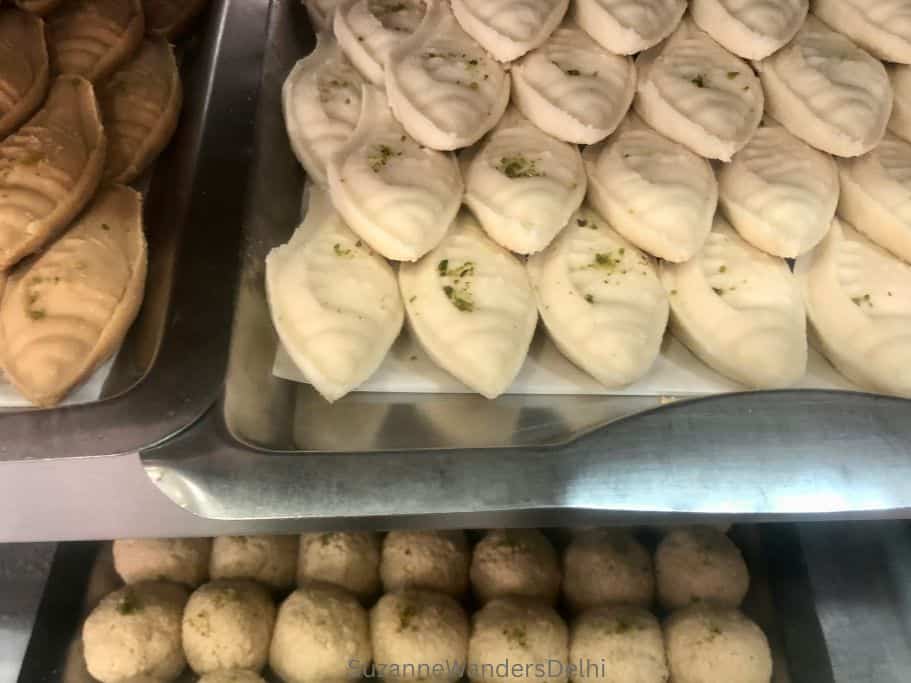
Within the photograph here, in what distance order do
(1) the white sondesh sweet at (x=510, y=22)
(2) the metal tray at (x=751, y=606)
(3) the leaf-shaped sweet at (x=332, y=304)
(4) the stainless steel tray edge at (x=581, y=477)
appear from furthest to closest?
1. (2) the metal tray at (x=751, y=606)
2. (1) the white sondesh sweet at (x=510, y=22)
3. (3) the leaf-shaped sweet at (x=332, y=304)
4. (4) the stainless steel tray edge at (x=581, y=477)

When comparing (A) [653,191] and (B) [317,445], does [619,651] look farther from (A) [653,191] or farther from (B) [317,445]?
(A) [653,191]

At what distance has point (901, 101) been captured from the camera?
44.4 inches

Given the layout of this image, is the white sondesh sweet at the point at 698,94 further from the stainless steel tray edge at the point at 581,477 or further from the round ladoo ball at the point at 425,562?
the round ladoo ball at the point at 425,562

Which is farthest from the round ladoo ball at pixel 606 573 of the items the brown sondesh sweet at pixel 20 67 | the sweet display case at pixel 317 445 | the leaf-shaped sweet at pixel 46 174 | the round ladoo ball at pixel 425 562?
the brown sondesh sweet at pixel 20 67

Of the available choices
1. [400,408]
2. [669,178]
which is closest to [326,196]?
[400,408]

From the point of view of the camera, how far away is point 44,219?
942 millimetres

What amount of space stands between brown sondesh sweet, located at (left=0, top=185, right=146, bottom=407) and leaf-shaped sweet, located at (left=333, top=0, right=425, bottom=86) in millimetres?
401

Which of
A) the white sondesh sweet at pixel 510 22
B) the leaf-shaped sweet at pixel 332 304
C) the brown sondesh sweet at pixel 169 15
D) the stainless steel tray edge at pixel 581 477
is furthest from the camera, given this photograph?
the brown sondesh sweet at pixel 169 15

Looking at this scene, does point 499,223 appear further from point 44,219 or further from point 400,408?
point 44,219

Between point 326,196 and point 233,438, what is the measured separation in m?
0.38

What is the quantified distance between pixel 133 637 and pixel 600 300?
2.67ft

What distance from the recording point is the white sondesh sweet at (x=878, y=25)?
1.11m

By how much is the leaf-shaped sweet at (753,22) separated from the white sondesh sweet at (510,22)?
8.9 inches

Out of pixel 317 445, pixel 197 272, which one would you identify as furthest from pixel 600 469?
pixel 197 272
